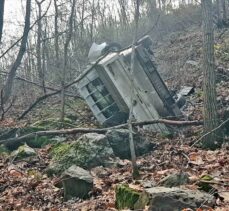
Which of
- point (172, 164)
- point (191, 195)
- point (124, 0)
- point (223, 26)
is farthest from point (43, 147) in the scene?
point (124, 0)

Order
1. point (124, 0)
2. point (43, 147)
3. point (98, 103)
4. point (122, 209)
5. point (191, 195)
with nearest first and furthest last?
1. point (191, 195)
2. point (122, 209)
3. point (43, 147)
4. point (98, 103)
5. point (124, 0)

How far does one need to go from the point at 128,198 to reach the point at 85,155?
2.56m

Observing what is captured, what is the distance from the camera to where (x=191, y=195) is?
476 centimetres

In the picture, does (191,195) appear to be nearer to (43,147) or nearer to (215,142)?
(215,142)

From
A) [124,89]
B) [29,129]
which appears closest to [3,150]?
[29,129]

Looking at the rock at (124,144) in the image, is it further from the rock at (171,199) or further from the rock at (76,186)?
the rock at (171,199)

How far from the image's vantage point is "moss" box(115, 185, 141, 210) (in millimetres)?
5277

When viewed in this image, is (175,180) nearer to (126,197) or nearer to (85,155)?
(126,197)

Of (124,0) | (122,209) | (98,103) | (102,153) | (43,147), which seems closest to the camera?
(122,209)

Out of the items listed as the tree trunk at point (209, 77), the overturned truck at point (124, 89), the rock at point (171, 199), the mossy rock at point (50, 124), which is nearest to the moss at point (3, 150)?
the mossy rock at point (50, 124)

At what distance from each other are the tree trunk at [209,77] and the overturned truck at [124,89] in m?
2.11

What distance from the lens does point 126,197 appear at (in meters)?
5.32

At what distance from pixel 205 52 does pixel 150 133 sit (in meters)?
2.56

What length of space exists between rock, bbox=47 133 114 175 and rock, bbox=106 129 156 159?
13.1 inches
